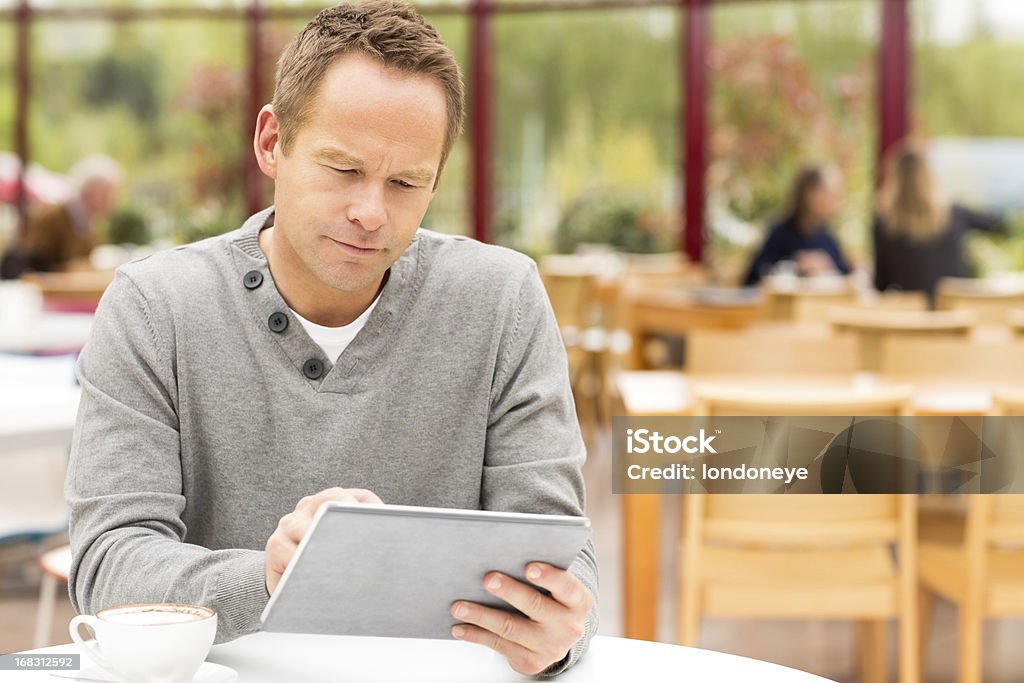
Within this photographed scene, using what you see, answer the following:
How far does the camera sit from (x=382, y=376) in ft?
5.21

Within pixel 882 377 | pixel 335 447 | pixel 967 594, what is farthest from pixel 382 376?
pixel 882 377

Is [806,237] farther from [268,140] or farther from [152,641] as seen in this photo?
[152,641]

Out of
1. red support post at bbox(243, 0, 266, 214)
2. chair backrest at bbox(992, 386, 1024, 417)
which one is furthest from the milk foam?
red support post at bbox(243, 0, 266, 214)

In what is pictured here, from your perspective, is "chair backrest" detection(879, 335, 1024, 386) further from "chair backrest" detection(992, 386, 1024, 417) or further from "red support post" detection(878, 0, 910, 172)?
"red support post" detection(878, 0, 910, 172)

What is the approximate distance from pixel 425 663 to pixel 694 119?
825cm

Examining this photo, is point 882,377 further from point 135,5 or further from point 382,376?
point 135,5

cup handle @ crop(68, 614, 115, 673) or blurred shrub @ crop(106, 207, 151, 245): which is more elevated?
cup handle @ crop(68, 614, 115, 673)

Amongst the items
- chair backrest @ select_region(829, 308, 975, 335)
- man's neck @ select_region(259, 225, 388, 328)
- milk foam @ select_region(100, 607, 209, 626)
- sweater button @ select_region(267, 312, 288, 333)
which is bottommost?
chair backrest @ select_region(829, 308, 975, 335)

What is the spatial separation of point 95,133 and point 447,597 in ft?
30.3

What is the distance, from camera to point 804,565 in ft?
10.1

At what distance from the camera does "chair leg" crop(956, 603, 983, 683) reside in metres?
3.01

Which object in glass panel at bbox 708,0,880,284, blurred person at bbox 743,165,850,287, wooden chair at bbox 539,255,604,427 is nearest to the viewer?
wooden chair at bbox 539,255,604,427

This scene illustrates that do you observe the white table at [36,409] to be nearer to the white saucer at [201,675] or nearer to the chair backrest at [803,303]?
the white saucer at [201,675]

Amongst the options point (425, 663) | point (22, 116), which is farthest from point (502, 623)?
point (22, 116)
